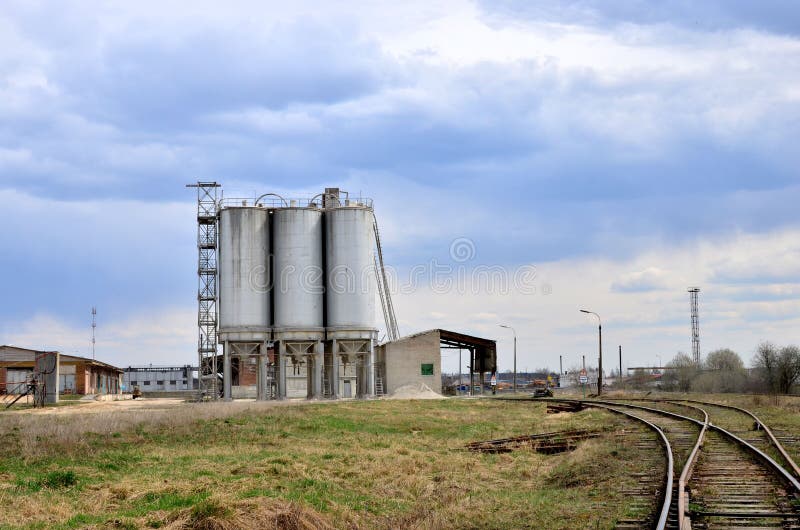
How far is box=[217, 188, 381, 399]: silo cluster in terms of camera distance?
65625 millimetres

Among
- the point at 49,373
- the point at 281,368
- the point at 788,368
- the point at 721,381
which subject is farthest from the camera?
the point at 721,381

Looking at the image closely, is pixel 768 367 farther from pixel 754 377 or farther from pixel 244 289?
pixel 244 289

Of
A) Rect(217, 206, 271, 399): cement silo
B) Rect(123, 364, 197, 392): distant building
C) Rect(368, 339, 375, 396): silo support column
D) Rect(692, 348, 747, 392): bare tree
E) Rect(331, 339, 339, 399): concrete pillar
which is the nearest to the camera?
Rect(217, 206, 271, 399): cement silo

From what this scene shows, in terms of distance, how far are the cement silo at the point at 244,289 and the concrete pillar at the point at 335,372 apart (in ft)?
16.7

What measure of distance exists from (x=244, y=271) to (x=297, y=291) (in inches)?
171

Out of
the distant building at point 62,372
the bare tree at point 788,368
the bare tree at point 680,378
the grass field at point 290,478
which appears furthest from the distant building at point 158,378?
the grass field at point 290,478

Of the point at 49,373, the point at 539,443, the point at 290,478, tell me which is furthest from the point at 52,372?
the point at 290,478

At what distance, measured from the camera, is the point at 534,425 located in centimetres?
3631

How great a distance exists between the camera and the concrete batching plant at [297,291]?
215 ft

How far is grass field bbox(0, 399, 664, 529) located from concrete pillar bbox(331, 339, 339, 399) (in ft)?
105

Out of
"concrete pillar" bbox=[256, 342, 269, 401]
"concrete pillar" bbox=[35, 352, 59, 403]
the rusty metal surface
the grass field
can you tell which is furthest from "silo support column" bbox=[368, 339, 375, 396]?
the rusty metal surface

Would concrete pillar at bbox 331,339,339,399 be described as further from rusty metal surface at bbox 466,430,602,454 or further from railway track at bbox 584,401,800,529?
railway track at bbox 584,401,800,529

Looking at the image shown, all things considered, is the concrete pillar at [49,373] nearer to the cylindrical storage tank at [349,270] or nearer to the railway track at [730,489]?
the cylindrical storage tank at [349,270]

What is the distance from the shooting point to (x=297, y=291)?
65.8 m
